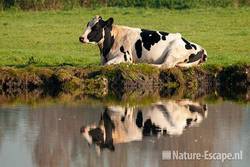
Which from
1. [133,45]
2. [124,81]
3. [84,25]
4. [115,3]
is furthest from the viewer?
[115,3]

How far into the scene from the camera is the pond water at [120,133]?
1475 centimetres

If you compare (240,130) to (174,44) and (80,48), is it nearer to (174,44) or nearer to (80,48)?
(174,44)

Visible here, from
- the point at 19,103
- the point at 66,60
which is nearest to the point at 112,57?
the point at 66,60

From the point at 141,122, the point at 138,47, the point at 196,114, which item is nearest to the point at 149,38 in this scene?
the point at 138,47

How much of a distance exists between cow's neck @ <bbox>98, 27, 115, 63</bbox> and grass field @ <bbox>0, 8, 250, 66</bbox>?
1120 millimetres

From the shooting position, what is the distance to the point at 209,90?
2306 cm

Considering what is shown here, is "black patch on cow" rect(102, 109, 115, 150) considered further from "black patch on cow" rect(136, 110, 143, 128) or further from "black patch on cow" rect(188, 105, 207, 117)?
"black patch on cow" rect(188, 105, 207, 117)

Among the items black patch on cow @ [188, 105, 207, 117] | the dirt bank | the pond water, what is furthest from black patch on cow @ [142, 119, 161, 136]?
the dirt bank

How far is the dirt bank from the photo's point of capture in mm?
22436

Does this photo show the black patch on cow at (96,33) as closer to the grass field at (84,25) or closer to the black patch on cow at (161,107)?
the grass field at (84,25)

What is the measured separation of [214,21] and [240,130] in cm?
2100

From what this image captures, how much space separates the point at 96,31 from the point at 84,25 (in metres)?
13.4

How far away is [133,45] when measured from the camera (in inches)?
947

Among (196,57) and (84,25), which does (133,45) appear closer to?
(196,57)
